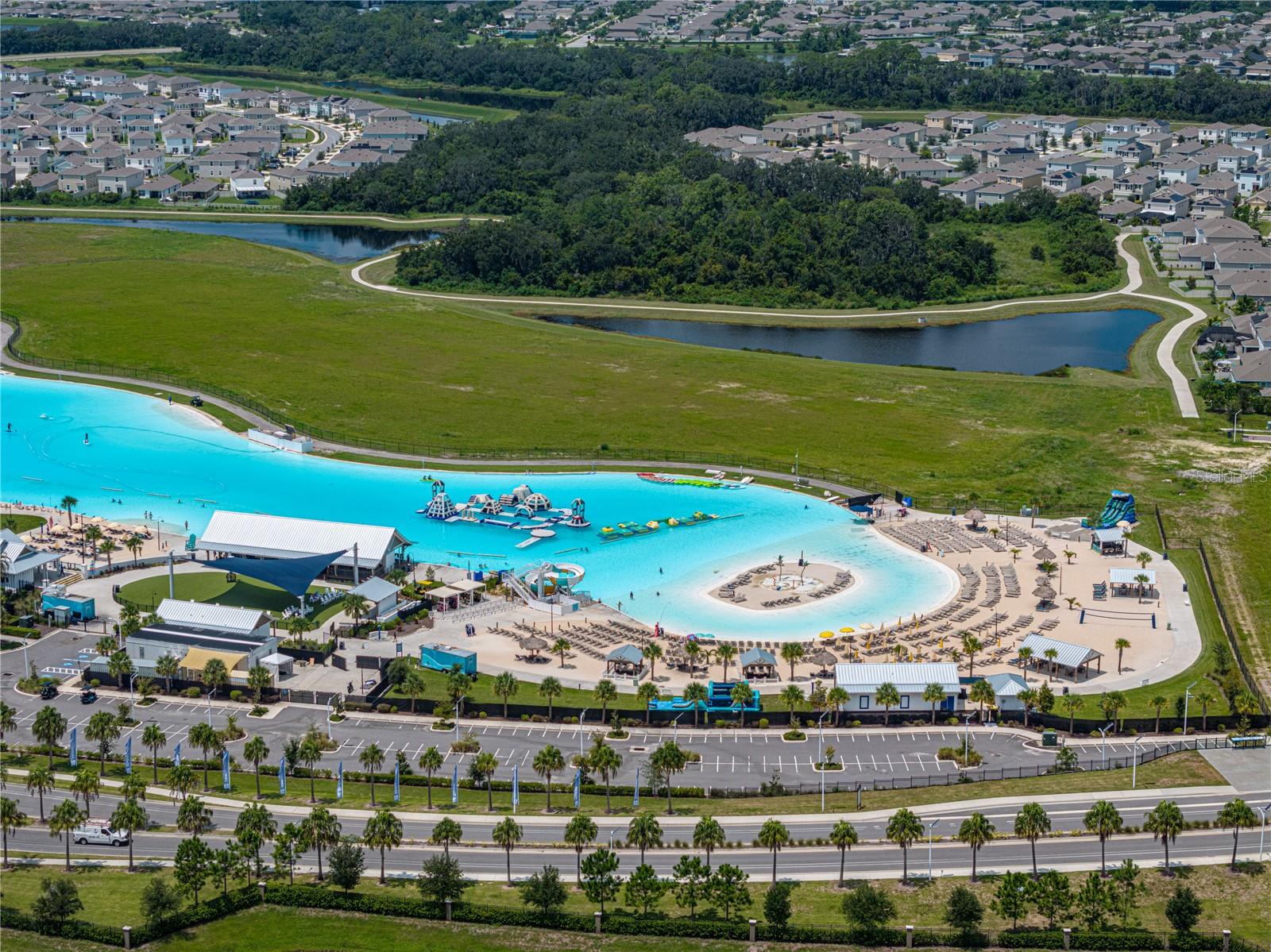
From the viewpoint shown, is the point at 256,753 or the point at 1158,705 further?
the point at 1158,705

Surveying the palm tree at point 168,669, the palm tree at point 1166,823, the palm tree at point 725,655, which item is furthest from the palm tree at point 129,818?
the palm tree at point 1166,823

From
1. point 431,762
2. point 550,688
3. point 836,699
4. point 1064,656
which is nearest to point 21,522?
point 550,688

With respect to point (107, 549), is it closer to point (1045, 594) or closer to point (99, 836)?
point (99, 836)

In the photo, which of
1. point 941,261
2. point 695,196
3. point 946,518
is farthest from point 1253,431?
point 695,196

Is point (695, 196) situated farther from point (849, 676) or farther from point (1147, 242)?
point (849, 676)

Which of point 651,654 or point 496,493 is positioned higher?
A: point 496,493

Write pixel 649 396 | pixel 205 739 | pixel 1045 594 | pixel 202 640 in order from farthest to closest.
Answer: pixel 649 396
pixel 1045 594
pixel 202 640
pixel 205 739

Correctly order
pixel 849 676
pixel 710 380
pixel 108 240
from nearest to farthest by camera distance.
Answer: pixel 849 676 < pixel 710 380 < pixel 108 240
